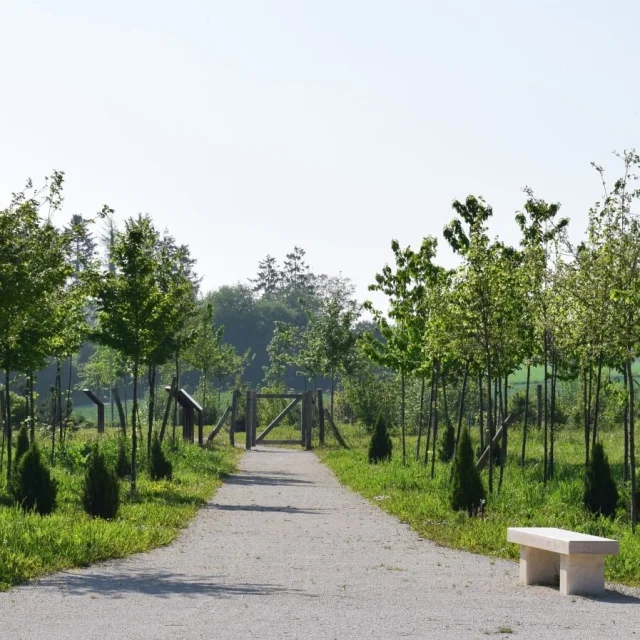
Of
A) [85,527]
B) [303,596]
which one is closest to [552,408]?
[85,527]

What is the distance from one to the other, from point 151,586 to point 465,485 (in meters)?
7.77

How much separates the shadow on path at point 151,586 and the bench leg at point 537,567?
238cm

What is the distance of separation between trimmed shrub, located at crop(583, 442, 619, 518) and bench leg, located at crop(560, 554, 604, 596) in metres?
6.94

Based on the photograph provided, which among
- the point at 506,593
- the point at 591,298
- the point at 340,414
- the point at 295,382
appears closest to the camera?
the point at 506,593

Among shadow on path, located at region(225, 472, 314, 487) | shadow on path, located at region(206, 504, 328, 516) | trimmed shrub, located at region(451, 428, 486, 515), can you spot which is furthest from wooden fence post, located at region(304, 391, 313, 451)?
trimmed shrub, located at region(451, 428, 486, 515)

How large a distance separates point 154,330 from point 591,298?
28.5 feet

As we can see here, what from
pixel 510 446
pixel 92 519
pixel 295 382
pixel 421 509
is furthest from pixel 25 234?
pixel 295 382

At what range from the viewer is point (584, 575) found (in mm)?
10258

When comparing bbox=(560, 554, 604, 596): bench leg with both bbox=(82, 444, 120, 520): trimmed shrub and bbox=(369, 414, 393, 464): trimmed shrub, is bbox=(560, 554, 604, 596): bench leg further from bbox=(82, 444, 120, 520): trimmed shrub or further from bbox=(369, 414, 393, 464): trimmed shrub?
bbox=(369, 414, 393, 464): trimmed shrub

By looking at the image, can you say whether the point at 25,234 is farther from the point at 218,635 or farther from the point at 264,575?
the point at 218,635

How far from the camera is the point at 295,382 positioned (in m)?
133

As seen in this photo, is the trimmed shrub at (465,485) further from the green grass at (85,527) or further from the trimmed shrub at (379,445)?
the trimmed shrub at (379,445)

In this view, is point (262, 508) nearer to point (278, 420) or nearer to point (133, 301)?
point (133, 301)

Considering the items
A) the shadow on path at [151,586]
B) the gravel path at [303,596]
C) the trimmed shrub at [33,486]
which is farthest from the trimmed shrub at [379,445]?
the shadow on path at [151,586]
